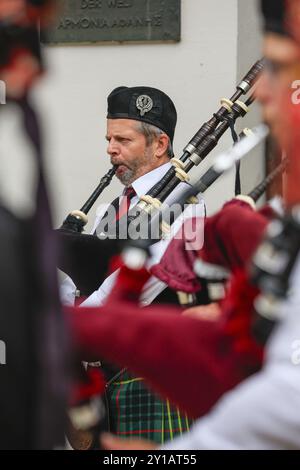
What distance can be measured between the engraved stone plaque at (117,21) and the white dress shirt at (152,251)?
1.07 metres

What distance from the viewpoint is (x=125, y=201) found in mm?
4102

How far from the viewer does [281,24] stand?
5.81ft

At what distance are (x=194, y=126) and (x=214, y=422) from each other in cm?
351

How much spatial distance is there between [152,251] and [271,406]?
37.5 inches

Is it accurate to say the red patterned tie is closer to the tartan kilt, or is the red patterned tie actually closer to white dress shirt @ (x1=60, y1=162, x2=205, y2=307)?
white dress shirt @ (x1=60, y1=162, x2=205, y2=307)

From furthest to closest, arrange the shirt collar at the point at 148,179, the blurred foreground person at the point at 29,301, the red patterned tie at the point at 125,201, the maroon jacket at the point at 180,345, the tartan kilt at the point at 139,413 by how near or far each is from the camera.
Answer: the shirt collar at the point at 148,179 → the red patterned tie at the point at 125,201 → the tartan kilt at the point at 139,413 → the maroon jacket at the point at 180,345 → the blurred foreground person at the point at 29,301

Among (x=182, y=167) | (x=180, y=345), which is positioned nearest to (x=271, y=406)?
(x=180, y=345)

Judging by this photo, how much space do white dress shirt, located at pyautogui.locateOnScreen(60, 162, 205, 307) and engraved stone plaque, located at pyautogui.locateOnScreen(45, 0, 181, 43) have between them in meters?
1.07

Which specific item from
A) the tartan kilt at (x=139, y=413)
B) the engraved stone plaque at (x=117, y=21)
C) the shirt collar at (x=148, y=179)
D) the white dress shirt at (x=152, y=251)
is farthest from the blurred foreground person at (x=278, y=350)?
the engraved stone plaque at (x=117, y=21)

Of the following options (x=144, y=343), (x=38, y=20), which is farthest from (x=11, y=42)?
(x=144, y=343)

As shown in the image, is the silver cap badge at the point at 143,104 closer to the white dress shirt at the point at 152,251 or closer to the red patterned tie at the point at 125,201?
the white dress shirt at the point at 152,251

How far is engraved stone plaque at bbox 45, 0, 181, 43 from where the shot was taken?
16.6 feet

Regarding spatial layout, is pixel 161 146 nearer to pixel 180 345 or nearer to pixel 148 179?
pixel 148 179

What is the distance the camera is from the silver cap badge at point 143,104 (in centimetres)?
436
